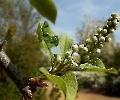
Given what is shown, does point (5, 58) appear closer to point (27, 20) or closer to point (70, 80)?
point (70, 80)

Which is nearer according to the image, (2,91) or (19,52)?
(2,91)

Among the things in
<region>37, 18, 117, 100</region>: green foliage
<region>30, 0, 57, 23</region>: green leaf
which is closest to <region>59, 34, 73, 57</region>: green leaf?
<region>37, 18, 117, 100</region>: green foliage

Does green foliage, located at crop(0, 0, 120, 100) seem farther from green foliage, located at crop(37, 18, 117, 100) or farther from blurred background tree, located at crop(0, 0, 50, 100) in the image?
blurred background tree, located at crop(0, 0, 50, 100)

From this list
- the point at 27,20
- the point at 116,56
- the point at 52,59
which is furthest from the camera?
the point at 27,20

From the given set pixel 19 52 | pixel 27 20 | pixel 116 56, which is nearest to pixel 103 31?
pixel 19 52

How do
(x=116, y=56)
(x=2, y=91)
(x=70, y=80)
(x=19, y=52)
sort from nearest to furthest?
(x=70, y=80) < (x=2, y=91) < (x=19, y=52) < (x=116, y=56)

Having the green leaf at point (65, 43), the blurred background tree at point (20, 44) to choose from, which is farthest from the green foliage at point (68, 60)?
the blurred background tree at point (20, 44)

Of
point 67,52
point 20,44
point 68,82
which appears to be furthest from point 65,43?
point 20,44
